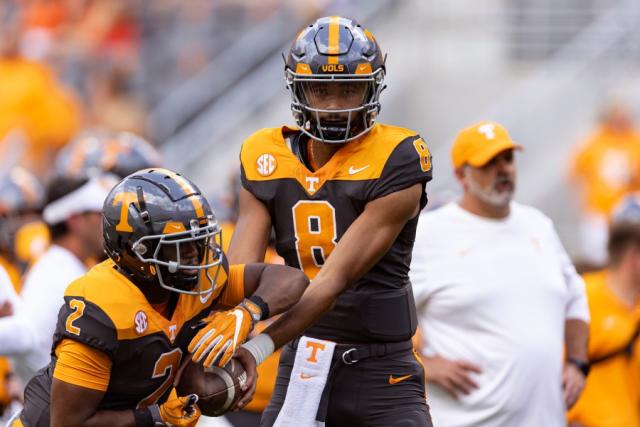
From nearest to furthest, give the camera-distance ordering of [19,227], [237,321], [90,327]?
[90,327] → [237,321] → [19,227]

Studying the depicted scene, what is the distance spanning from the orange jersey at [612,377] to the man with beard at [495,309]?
0.44 meters

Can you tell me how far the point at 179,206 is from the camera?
405 centimetres

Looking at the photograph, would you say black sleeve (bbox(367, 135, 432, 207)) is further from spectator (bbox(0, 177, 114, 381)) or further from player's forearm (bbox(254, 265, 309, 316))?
spectator (bbox(0, 177, 114, 381))

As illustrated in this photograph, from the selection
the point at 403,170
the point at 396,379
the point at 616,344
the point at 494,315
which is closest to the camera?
the point at 403,170

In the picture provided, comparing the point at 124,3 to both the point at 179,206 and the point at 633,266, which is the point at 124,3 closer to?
the point at 633,266

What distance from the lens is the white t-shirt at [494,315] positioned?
18.4 ft

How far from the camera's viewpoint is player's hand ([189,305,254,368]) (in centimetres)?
392

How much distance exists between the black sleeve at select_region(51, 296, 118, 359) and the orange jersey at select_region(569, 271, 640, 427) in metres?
3.00

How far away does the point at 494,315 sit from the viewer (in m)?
5.59

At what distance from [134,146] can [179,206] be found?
2961mm

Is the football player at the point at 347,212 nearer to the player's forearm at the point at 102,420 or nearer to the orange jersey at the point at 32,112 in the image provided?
the player's forearm at the point at 102,420

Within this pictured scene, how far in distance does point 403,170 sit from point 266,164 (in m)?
0.50

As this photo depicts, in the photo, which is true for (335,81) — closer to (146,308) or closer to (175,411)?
(146,308)

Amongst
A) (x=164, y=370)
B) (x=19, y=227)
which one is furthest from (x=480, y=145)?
(x=19, y=227)
